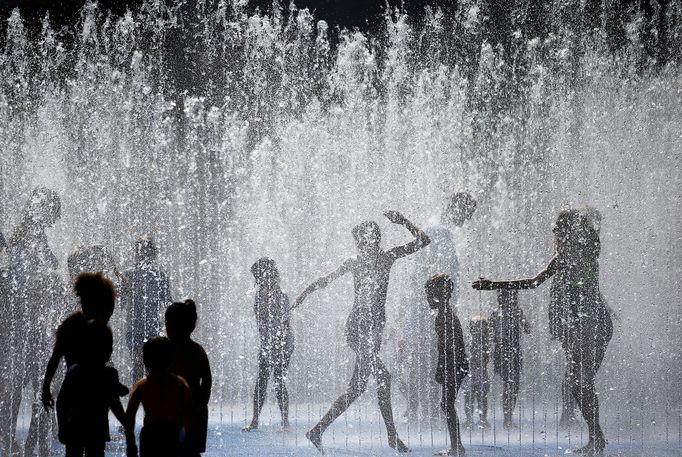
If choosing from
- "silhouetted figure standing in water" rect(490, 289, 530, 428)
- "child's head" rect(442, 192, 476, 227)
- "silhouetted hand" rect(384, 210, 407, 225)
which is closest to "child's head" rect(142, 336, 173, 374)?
"silhouetted hand" rect(384, 210, 407, 225)

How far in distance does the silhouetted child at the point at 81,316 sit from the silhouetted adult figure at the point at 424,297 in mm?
3212

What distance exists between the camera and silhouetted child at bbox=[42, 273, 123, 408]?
3141 millimetres

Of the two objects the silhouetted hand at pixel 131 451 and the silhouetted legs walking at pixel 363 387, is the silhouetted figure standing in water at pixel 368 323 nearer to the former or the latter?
the silhouetted legs walking at pixel 363 387

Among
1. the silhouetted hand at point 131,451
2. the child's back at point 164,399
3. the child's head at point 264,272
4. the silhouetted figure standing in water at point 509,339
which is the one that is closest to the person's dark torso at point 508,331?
the silhouetted figure standing in water at point 509,339

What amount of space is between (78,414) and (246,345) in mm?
8438

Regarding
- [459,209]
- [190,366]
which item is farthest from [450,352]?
[190,366]

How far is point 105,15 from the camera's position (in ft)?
46.1

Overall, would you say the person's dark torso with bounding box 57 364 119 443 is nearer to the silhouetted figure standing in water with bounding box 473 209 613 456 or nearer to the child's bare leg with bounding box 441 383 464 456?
the child's bare leg with bounding box 441 383 464 456

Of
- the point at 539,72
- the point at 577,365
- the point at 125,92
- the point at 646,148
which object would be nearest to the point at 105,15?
the point at 125,92

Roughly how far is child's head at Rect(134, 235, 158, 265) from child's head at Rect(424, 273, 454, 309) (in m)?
2.07

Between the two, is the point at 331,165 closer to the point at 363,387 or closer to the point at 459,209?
the point at 459,209

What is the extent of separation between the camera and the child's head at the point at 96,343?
3.05 meters

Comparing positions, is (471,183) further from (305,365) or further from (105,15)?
(105,15)

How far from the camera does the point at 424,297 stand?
6.13 meters
